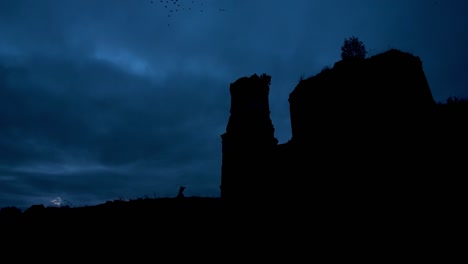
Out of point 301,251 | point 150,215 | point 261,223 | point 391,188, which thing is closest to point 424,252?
point 391,188

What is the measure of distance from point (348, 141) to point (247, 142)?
20.1 feet

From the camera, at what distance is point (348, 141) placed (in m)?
12.5

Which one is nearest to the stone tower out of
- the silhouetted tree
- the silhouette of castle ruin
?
the silhouette of castle ruin

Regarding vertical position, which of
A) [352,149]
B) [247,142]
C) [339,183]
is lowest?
[339,183]

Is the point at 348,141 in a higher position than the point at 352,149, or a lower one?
higher

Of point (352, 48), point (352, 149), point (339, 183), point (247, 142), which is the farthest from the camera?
point (352, 48)

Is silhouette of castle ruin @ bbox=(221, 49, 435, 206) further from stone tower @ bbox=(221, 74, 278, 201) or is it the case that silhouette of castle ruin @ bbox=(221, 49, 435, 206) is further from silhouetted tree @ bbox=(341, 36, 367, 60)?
silhouetted tree @ bbox=(341, 36, 367, 60)

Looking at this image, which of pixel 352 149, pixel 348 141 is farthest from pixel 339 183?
pixel 348 141

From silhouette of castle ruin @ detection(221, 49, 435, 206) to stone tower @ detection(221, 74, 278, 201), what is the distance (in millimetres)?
66

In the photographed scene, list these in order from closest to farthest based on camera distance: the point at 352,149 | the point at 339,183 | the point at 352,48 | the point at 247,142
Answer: the point at 339,183 < the point at 352,149 < the point at 247,142 < the point at 352,48

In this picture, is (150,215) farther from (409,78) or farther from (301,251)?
(409,78)

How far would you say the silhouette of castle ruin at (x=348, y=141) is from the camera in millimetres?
11289

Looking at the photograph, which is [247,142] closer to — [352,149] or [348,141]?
[348,141]

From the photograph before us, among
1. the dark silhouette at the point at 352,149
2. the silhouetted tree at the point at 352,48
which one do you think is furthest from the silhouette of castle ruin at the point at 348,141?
the silhouetted tree at the point at 352,48
